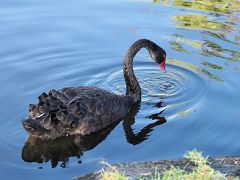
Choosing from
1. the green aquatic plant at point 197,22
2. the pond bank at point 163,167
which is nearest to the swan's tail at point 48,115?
the pond bank at point 163,167

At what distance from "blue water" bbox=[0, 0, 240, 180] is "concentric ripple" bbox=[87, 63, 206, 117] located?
0.05ft

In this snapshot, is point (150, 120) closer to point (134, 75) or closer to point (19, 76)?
point (134, 75)

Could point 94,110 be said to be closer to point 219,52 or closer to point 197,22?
point 219,52

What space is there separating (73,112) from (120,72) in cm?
195

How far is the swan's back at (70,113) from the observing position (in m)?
6.68

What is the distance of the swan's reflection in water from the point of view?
20.7 ft

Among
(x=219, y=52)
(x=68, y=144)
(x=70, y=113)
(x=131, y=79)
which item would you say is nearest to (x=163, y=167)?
(x=68, y=144)

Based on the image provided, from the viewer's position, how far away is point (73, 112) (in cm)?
682

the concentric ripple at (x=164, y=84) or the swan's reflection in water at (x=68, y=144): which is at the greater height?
the concentric ripple at (x=164, y=84)

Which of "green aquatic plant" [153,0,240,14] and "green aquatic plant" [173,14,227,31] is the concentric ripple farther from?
"green aquatic plant" [153,0,240,14]

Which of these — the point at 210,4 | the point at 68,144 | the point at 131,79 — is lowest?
the point at 68,144

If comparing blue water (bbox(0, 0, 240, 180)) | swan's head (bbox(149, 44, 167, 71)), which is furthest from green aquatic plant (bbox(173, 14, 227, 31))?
swan's head (bbox(149, 44, 167, 71))

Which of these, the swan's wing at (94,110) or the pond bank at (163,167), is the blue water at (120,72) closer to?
the swan's wing at (94,110)

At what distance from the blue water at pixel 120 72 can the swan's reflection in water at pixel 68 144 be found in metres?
0.02
